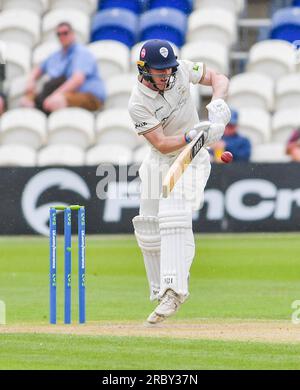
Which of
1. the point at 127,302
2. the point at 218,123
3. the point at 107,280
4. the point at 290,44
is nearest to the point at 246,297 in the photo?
the point at 127,302

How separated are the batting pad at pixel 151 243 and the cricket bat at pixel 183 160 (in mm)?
427

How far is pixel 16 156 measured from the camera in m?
18.0

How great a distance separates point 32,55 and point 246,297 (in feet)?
31.3

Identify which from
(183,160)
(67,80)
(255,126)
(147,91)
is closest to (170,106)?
(147,91)

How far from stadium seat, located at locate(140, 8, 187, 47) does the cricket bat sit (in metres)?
11.2

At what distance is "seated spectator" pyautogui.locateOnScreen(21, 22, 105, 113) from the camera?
58.6 feet

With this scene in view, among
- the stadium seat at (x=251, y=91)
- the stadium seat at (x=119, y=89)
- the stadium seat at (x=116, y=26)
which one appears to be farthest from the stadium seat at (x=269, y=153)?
the stadium seat at (x=116, y=26)

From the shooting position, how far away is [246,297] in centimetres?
1105

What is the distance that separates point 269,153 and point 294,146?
378mm

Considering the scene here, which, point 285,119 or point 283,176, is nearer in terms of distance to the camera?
point 283,176

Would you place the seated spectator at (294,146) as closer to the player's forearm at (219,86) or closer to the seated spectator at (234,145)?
the seated spectator at (234,145)

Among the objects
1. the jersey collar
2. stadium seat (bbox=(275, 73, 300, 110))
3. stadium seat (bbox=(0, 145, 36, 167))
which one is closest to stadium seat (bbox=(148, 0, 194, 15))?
stadium seat (bbox=(275, 73, 300, 110))
